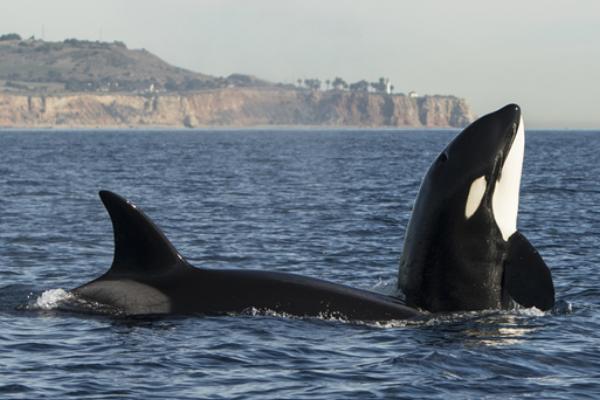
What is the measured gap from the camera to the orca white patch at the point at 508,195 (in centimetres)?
1307

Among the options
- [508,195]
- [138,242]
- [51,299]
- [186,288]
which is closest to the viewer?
[138,242]

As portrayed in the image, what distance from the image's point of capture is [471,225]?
13.0m

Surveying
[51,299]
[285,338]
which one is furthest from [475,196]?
[51,299]

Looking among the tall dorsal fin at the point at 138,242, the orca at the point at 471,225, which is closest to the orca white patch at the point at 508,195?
the orca at the point at 471,225

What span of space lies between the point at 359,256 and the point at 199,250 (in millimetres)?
3319

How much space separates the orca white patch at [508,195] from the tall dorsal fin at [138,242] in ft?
12.3

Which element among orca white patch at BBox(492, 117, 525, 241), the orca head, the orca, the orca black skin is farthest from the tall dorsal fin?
orca white patch at BBox(492, 117, 525, 241)

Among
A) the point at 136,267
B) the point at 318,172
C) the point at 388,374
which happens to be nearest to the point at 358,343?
the point at 388,374

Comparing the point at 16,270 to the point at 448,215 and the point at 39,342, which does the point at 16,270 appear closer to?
the point at 39,342

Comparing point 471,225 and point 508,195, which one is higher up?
point 508,195

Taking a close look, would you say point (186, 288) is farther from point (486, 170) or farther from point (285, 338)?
point (486, 170)

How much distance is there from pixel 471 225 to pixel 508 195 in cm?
59

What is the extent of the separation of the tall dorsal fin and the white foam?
136 cm

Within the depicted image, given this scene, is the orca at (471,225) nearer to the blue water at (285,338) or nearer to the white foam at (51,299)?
the blue water at (285,338)
